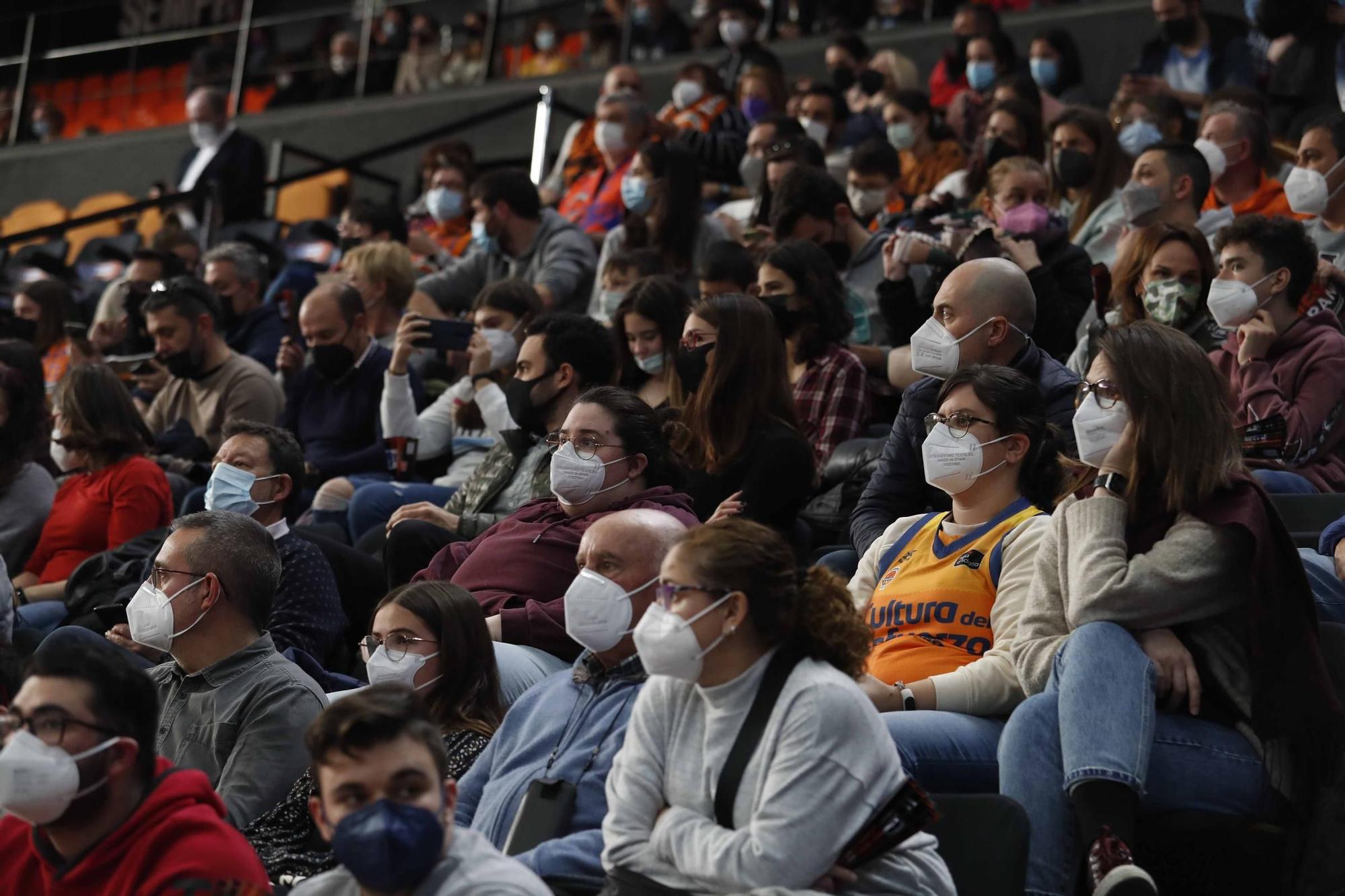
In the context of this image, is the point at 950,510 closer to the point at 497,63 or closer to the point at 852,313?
the point at 852,313

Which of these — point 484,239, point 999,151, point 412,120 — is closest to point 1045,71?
point 999,151

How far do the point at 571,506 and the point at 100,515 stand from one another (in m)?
1.94

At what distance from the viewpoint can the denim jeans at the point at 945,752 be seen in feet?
10.9

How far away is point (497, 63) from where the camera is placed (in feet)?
42.1

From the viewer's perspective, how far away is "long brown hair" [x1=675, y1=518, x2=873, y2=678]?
9.24 ft

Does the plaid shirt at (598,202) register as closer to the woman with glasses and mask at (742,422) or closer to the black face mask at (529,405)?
the black face mask at (529,405)

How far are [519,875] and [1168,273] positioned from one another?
311 centimetres

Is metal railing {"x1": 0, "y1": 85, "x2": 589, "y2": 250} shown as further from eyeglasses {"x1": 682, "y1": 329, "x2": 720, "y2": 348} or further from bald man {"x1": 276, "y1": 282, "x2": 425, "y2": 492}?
eyeglasses {"x1": 682, "y1": 329, "x2": 720, "y2": 348}

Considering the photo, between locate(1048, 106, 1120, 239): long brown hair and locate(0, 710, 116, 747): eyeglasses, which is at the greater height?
locate(1048, 106, 1120, 239): long brown hair

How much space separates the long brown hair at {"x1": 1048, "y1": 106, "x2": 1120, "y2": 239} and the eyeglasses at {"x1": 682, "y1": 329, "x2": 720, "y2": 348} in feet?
7.01

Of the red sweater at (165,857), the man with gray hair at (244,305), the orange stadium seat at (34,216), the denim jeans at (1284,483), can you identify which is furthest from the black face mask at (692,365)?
the orange stadium seat at (34,216)

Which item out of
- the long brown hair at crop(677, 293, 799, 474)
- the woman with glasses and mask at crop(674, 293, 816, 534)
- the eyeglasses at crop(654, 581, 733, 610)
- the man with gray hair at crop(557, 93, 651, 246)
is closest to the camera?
the eyeglasses at crop(654, 581, 733, 610)

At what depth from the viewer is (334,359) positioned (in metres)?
6.23

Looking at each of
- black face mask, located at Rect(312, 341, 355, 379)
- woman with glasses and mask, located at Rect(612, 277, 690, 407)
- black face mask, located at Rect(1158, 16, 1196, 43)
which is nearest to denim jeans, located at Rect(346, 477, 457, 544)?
woman with glasses and mask, located at Rect(612, 277, 690, 407)
